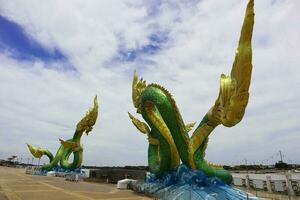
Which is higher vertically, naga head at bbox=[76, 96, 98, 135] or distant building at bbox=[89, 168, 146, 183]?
naga head at bbox=[76, 96, 98, 135]

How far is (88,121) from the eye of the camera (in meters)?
32.7

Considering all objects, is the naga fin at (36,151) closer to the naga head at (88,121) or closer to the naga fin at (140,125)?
the naga head at (88,121)

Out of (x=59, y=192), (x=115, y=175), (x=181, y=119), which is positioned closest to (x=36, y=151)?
(x=115, y=175)

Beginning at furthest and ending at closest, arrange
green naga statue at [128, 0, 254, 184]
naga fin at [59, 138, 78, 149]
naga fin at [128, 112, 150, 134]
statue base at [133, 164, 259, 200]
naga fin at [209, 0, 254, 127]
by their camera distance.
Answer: naga fin at [59, 138, 78, 149], naga fin at [128, 112, 150, 134], statue base at [133, 164, 259, 200], green naga statue at [128, 0, 254, 184], naga fin at [209, 0, 254, 127]

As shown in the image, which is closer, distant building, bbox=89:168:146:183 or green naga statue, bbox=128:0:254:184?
green naga statue, bbox=128:0:254:184

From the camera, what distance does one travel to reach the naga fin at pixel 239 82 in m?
10.7

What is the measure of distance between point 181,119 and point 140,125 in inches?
185

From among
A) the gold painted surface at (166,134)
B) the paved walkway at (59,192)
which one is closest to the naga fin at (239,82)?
the gold painted surface at (166,134)

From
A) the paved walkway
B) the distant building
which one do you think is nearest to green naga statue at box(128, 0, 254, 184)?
the paved walkway

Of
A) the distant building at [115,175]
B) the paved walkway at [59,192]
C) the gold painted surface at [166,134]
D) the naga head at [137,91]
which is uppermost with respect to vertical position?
the naga head at [137,91]

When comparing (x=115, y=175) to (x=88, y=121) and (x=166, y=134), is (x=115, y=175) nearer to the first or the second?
(x=88, y=121)

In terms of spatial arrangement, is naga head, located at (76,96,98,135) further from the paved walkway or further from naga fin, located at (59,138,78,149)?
the paved walkway

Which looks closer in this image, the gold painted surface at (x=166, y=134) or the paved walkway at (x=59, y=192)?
the paved walkway at (x=59, y=192)

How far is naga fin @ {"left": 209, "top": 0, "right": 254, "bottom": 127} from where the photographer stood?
10695mm
